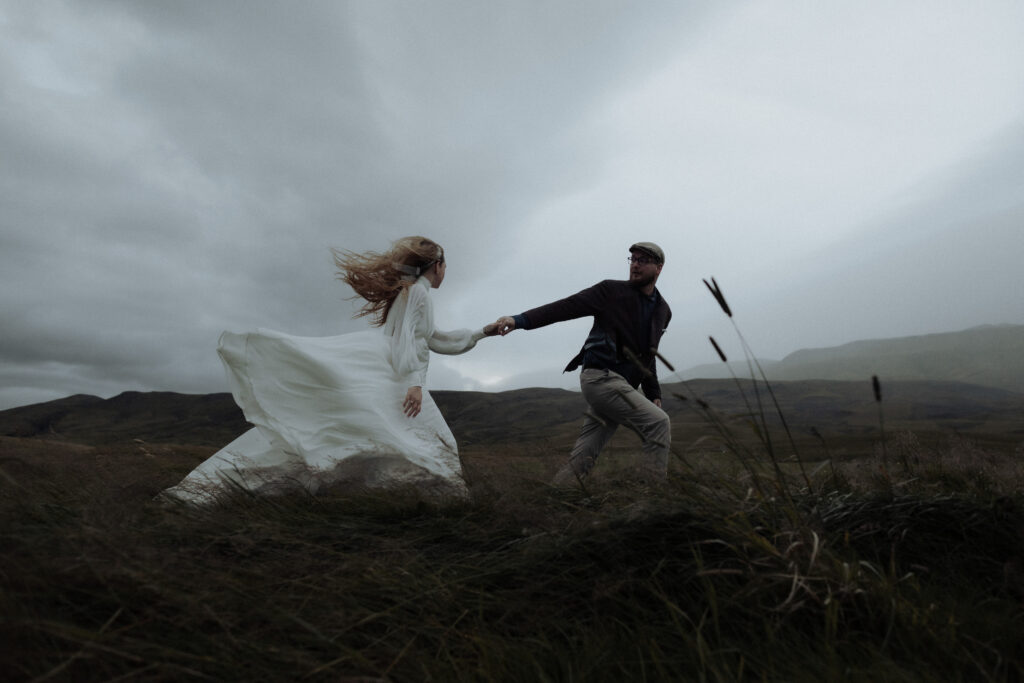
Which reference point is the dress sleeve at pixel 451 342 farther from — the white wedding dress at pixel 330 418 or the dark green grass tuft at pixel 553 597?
the dark green grass tuft at pixel 553 597

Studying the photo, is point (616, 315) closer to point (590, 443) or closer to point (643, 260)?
point (643, 260)

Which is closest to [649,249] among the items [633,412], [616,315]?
[616,315]

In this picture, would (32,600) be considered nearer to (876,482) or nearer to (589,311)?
(876,482)

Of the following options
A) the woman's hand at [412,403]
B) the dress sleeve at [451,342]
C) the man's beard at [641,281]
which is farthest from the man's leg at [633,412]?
the woman's hand at [412,403]

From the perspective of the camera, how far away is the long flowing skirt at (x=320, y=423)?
356 centimetres

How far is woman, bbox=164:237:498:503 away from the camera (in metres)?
3.47

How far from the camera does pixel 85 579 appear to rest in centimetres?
149

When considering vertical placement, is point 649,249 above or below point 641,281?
above

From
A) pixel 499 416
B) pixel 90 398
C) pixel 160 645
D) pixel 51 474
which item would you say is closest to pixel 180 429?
pixel 90 398

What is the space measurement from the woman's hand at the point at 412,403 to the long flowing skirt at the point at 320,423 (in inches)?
1.6

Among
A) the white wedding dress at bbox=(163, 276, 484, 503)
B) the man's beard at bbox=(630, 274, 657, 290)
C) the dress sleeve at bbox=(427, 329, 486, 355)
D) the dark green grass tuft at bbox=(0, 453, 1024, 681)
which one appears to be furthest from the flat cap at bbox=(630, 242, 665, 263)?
the dark green grass tuft at bbox=(0, 453, 1024, 681)

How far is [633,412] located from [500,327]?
147cm

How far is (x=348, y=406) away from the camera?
3.86 metres

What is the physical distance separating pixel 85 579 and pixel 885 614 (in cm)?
226
